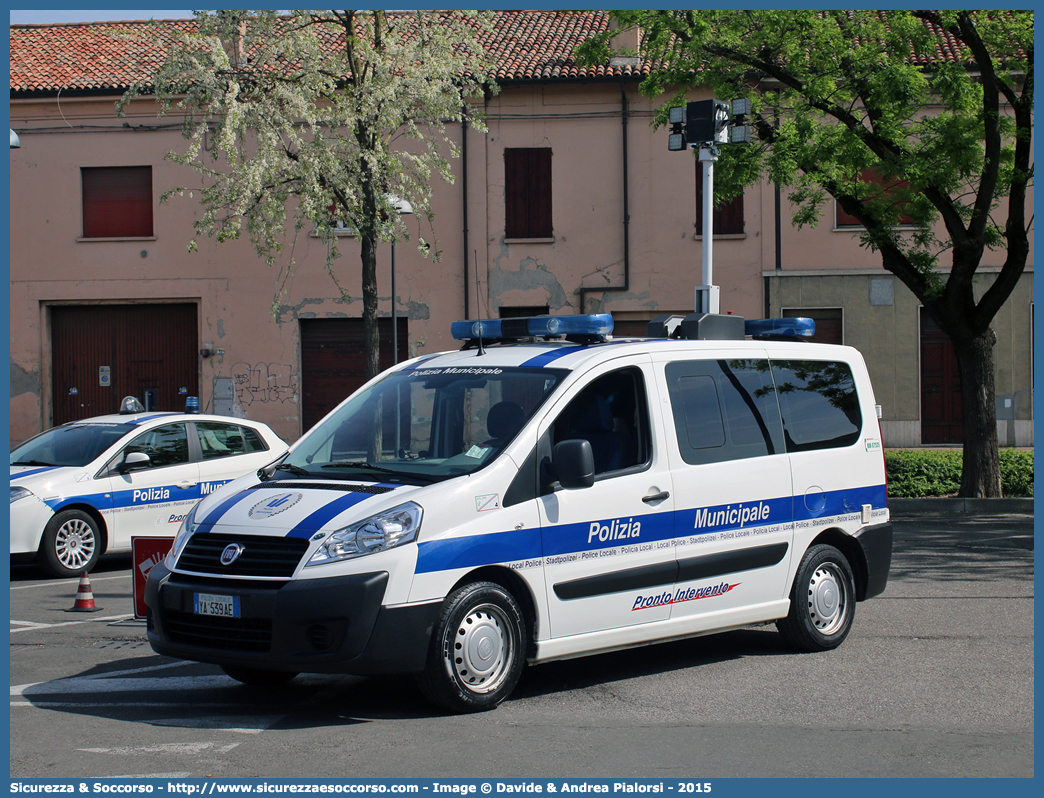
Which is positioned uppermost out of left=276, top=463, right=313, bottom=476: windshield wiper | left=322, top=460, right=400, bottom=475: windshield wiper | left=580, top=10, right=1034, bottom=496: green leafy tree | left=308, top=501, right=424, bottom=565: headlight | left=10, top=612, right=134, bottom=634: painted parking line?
left=580, top=10, right=1034, bottom=496: green leafy tree

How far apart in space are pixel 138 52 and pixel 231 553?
83.7 ft

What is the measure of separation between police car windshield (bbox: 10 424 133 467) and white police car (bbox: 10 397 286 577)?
0.4 inches

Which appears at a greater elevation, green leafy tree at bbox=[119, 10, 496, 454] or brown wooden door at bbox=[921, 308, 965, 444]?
green leafy tree at bbox=[119, 10, 496, 454]

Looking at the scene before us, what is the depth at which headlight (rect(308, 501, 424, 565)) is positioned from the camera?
18.0 ft

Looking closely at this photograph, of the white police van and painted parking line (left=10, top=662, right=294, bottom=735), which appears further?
painted parking line (left=10, top=662, right=294, bottom=735)

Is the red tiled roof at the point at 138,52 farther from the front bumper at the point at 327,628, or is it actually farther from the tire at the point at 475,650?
the front bumper at the point at 327,628

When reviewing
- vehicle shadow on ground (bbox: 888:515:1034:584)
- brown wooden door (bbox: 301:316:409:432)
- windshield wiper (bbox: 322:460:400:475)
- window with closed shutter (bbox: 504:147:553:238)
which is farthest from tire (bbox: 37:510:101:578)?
window with closed shutter (bbox: 504:147:553:238)

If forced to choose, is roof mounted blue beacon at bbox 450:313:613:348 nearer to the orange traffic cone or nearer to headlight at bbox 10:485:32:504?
the orange traffic cone

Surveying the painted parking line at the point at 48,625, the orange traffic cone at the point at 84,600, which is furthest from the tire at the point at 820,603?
the orange traffic cone at the point at 84,600

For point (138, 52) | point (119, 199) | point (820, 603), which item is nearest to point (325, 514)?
point (820, 603)

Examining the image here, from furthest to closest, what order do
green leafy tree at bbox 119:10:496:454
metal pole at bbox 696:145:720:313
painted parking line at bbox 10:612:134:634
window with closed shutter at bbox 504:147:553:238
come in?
window with closed shutter at bbox 504:147:553:238 → green leafy tree at bbox 119:10:496:454 → metal pole at bbox 696:145:720:313 → painted parking line at bbox 10:612:134:634

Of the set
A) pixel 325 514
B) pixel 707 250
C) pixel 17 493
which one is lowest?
pixel 17 493

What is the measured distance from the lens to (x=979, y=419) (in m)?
16.4

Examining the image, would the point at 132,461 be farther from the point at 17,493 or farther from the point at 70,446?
the point at 17,493
